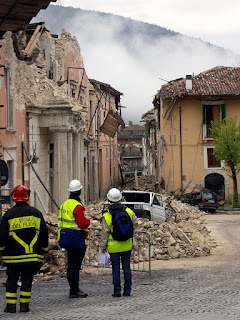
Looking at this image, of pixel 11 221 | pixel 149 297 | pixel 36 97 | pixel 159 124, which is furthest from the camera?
pixel 159 124

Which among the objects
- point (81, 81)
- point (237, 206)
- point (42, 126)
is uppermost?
point (81, 81)

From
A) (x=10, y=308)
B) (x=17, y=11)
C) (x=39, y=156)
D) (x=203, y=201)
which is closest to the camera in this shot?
(x=10, y=308)

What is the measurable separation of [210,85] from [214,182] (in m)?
6.74

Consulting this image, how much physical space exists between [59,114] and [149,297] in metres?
13.6

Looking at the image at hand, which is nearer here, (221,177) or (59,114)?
(59,114)

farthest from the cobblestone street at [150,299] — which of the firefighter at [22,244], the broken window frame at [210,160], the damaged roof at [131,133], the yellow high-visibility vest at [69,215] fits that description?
the damaged roof at [131,133]

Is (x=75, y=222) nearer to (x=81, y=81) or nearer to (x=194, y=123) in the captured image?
(x=81, y=81)

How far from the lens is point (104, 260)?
10.5 meters

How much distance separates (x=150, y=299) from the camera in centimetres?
908

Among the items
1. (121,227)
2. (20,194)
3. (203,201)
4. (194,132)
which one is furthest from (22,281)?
(194,132)

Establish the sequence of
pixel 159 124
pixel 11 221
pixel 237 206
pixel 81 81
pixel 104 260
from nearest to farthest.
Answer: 1. pixel 11 221
2. pixel 104 260
3. pixel 81 81
4. pixel 237 206
5. pixel 159 124

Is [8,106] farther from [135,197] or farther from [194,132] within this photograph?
[194,132]

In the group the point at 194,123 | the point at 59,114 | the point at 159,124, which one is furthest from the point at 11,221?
the point at 159,124

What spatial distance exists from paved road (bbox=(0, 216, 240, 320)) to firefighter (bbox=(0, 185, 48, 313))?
443 mm
